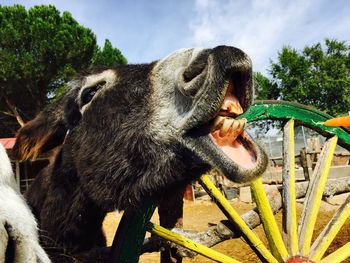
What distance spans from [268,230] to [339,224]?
680 mm

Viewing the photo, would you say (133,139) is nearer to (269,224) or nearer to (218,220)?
(269,224)

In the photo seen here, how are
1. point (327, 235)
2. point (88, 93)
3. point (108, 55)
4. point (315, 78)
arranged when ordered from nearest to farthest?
point (88, 93) → point (327, 235) → point (108, 55) → point (315, 78)

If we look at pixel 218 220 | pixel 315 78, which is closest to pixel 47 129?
pixel 218 220

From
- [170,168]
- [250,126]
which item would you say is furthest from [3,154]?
[250,126]

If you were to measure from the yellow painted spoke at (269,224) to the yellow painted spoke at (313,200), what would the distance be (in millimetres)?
191

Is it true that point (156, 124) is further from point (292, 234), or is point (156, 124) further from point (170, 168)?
point (292, 234)

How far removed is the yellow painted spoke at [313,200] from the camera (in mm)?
2531

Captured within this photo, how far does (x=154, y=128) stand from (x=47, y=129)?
95cm

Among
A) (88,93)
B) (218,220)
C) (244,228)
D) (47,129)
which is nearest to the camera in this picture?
(88,93)

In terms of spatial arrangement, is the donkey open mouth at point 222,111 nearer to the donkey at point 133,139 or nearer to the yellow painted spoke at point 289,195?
the donkey at point 133,139

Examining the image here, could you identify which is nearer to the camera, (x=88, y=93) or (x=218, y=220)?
(x=88, y=93)

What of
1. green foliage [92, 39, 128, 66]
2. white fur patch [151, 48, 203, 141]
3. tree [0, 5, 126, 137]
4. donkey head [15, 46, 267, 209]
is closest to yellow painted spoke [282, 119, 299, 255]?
donkey head [15, 46, 267, 209]

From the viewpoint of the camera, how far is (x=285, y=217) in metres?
2.50

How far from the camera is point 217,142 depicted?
153 centimetres
